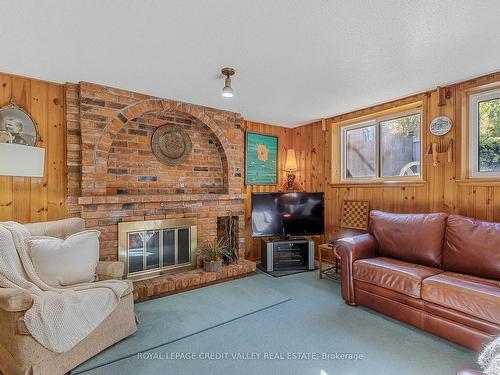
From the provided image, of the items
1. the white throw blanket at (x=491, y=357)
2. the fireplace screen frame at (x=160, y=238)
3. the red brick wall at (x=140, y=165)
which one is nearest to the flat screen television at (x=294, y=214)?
the red brick wall at (x=140, y=165)

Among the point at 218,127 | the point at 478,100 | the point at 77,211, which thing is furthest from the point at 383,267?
the point at 77,211

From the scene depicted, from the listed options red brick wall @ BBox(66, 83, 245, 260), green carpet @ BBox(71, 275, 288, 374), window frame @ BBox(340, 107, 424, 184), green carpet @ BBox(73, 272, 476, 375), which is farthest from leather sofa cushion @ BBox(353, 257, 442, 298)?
red brick wall @ BBox(66, 83, 245, 260)

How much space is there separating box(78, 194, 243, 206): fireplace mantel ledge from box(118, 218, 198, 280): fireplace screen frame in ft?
0.85

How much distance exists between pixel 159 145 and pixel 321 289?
2.66m

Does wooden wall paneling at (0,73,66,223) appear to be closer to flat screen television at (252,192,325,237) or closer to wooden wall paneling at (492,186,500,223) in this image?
flat screen television at (252,192,325,237)

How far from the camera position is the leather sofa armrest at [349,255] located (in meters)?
2.86

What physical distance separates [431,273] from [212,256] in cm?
238

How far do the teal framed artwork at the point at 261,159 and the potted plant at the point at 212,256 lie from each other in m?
1.17

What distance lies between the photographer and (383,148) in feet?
12.4

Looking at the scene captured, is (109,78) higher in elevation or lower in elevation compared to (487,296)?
higher

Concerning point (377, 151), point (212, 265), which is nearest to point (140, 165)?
point (212, 265)

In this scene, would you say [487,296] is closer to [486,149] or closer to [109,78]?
[486,149]

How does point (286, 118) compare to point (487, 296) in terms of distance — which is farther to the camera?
point (286, 118)

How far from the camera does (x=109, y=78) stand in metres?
2.76
